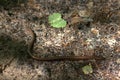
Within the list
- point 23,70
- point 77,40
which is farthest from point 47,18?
point 23,70

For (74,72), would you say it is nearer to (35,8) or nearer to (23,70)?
(23,70)

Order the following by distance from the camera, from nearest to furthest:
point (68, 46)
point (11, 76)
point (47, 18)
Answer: point (11, 76) < point (68, 46) < point (47, 18)

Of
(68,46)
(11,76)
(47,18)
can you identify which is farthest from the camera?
(47,18)

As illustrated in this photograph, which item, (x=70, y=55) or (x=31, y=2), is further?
(x=31, y=2)

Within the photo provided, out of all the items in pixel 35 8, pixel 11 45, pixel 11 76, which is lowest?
pixel 11 76

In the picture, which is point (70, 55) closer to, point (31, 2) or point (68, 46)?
point (68, 46)

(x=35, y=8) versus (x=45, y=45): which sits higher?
(x=35, y=8)
